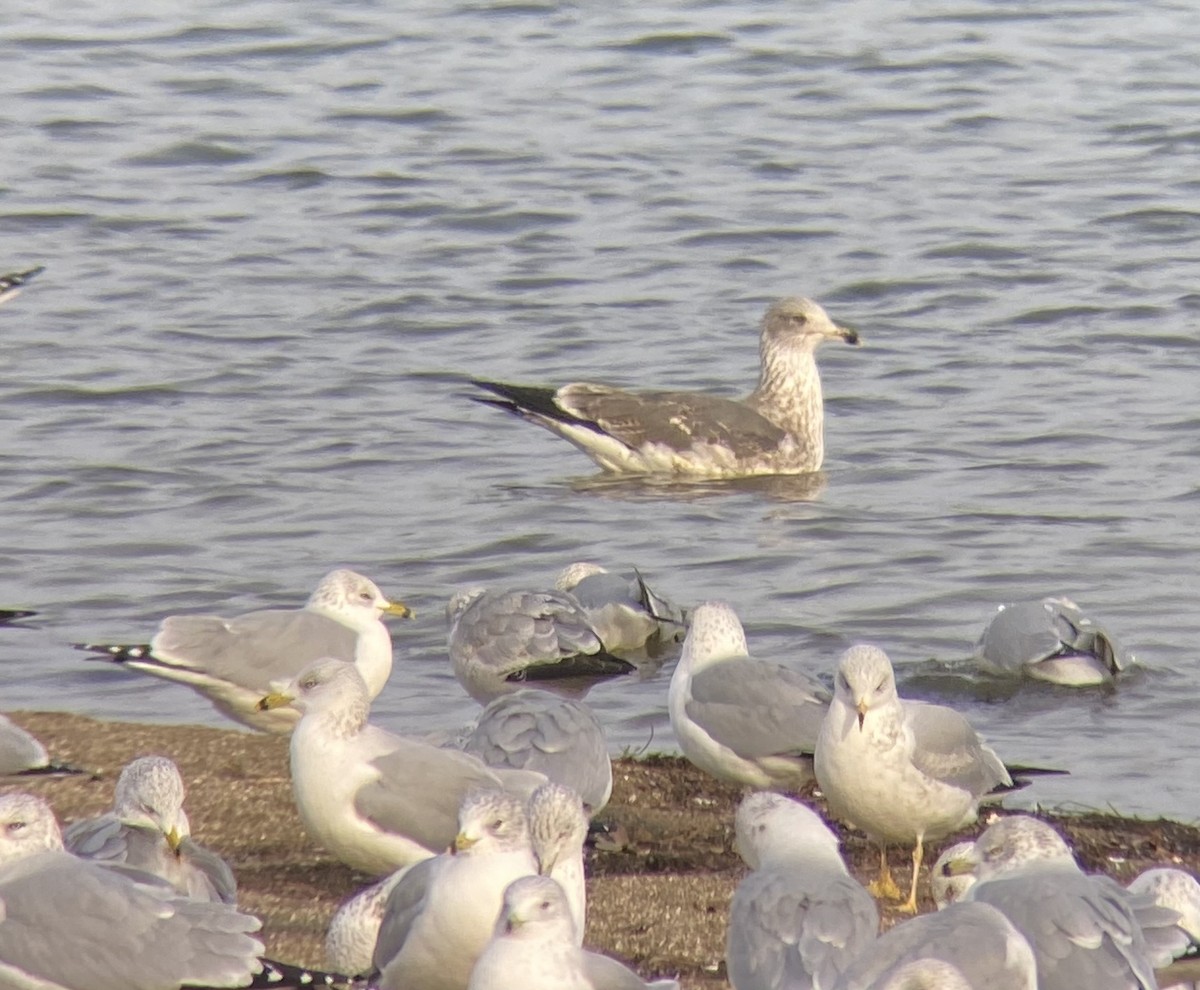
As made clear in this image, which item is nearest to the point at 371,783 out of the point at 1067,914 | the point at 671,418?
the point at 1067,914

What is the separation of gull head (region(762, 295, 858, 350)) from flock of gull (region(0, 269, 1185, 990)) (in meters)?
3.94

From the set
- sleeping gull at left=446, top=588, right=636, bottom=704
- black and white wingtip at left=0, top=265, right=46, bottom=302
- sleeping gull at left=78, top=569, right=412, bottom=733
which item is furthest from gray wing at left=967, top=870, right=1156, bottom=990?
black and white wingtip at left=0, top=265, right=46, bottom=302

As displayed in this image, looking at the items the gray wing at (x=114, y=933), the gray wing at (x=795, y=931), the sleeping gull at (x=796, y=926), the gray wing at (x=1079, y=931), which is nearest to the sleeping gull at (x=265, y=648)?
the gray wing at (x=114, y=933)

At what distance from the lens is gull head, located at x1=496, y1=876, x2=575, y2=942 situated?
4898 millimetres

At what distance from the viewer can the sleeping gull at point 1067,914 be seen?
4.98 metres

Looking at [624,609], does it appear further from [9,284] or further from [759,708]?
[9,284]

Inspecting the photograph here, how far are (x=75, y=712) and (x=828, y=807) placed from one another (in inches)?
123

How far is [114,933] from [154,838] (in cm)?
77

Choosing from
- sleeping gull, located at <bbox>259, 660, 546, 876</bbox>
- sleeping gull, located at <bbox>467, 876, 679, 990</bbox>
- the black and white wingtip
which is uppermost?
sleeping gull, located at <bbox>467, 876, 679, 990</bbox>

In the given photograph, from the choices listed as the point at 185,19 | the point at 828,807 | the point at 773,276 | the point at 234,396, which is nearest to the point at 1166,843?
the point at 828,807

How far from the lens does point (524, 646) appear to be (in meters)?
9.18

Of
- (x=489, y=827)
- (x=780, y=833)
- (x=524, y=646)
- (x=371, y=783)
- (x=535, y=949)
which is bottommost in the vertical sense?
(x=524, y=646)

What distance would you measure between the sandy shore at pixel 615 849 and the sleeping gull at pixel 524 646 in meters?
0.58

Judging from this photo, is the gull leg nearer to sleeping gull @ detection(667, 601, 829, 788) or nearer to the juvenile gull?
sleeping gull @ detection(667, 601, 829, 788)
